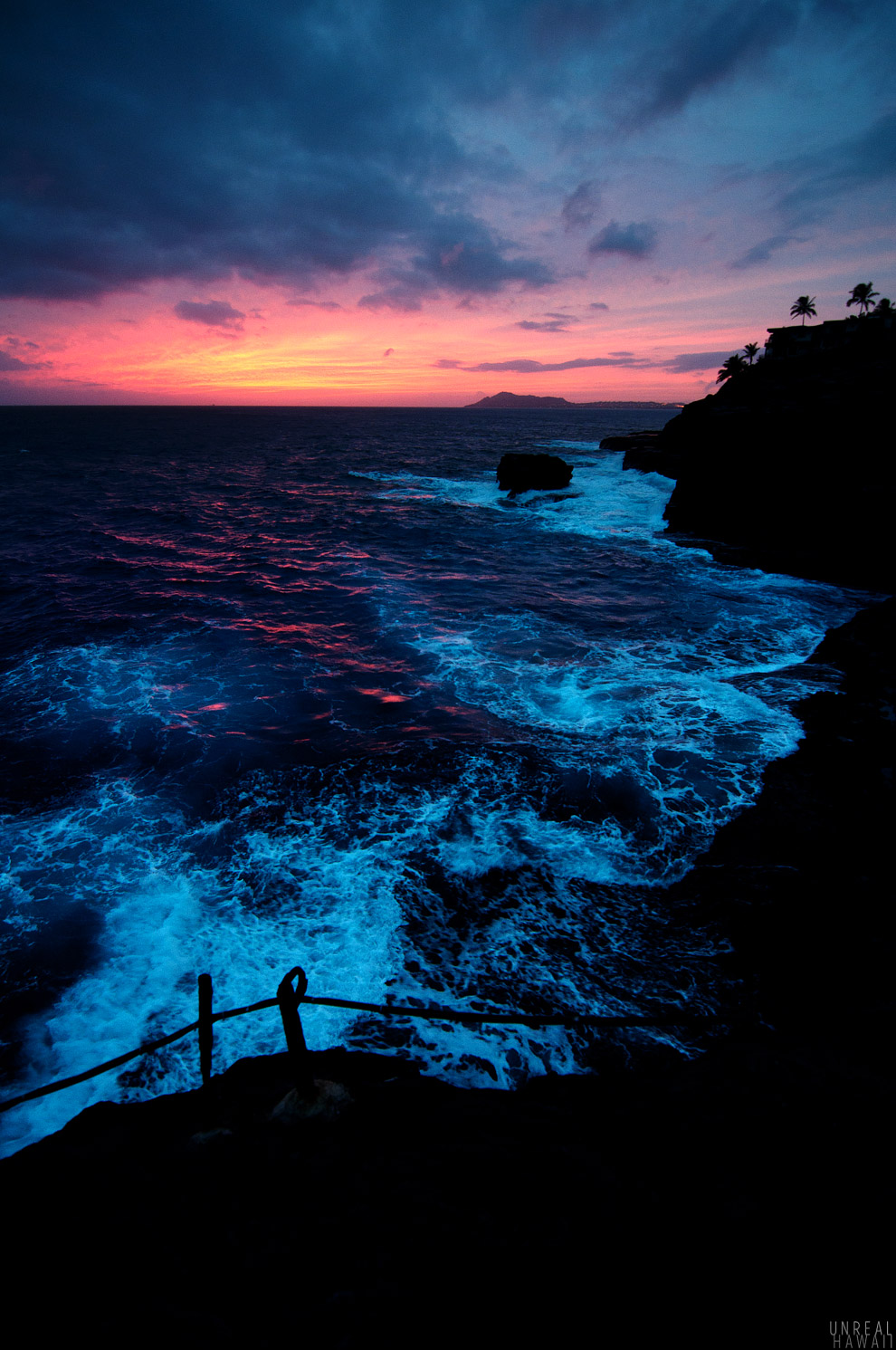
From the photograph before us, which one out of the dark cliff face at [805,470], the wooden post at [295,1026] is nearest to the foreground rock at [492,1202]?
the wooden post at [295,1026]

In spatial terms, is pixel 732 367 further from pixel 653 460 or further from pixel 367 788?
pixel 367 788

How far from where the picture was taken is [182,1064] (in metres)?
5.60

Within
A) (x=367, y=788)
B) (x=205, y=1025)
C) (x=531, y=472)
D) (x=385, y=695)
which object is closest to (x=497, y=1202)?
(x=205, y=1025)

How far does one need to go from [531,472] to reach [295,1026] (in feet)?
152

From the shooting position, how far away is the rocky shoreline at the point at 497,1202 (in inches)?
117

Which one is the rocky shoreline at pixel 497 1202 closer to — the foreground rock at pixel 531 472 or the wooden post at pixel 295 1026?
the wooden post at pixel 295 1026

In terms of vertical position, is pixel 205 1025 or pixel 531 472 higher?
pixel 531 472

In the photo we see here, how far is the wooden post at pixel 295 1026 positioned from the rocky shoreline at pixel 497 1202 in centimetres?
33

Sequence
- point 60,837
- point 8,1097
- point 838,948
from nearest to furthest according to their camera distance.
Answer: point 8,1097 → point 838,948 → point 60,837

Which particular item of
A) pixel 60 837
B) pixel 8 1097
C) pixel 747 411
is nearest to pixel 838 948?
pixel 8 1097

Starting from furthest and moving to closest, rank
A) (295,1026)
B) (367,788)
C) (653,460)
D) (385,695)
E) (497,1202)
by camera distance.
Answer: (653,460) → (385,695) → (367,788) → (295,1026) → (497,1202)

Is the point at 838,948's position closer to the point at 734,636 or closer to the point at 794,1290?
the point at 794,1290

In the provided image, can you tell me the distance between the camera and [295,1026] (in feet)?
13.6

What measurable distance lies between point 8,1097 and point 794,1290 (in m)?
6.87
